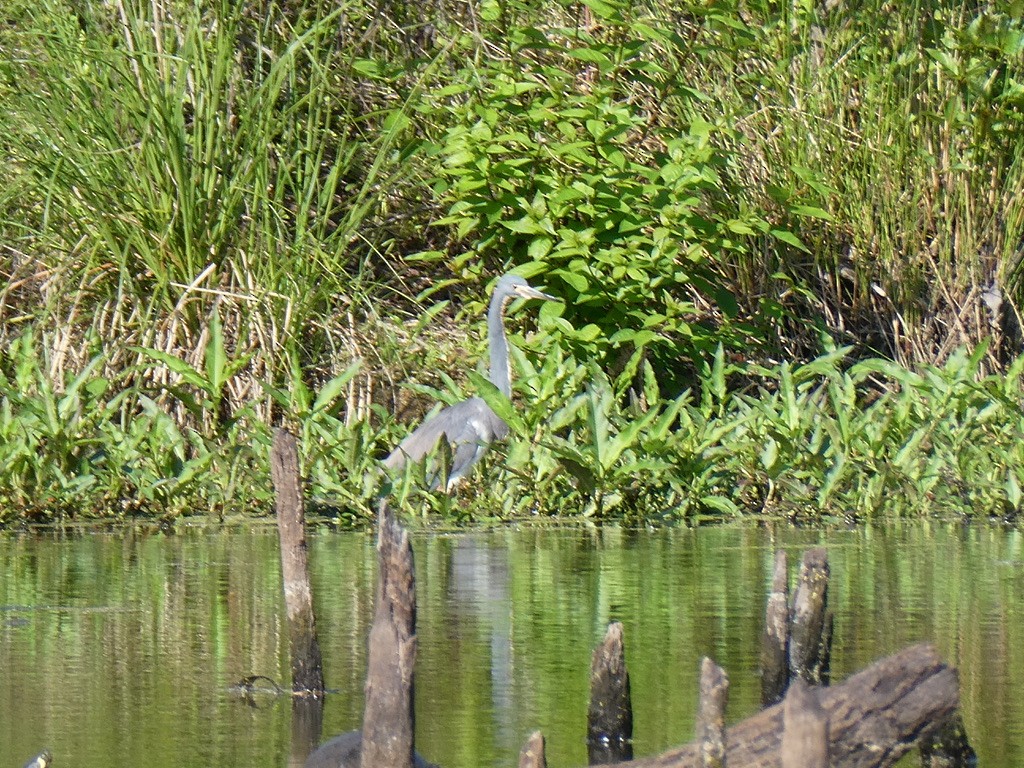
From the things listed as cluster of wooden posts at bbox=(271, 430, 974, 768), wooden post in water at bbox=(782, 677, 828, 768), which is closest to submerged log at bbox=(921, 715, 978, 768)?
cluster of wooden posts at bbox=(271, 430, 974, 768)

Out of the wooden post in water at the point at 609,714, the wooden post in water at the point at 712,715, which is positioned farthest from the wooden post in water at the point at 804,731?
the wooden post in water at the point at 609,714

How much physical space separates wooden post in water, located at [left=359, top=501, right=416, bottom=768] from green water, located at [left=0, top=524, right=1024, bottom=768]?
64cm

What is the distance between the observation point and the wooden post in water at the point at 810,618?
4406 millimetres

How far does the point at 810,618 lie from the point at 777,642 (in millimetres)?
111

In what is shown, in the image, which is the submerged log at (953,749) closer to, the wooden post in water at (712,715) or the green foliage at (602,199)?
the wooden post in water at (712,715)

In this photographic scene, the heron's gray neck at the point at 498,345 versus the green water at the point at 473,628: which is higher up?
the heron's gray neck at the point at 498,345

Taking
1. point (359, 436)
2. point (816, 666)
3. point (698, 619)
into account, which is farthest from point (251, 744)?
point (359, 436)

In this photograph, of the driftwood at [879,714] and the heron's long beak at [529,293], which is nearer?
the driftwood at [879,714]

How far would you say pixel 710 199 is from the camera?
1009 centimetres

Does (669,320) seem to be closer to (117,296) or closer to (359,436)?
(359,436)

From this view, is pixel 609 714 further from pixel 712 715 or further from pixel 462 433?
pixel 462 433

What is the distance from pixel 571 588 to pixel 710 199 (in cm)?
421

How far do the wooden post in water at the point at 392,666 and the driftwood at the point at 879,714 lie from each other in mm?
472

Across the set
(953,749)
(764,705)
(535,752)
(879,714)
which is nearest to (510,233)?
(764,705)
